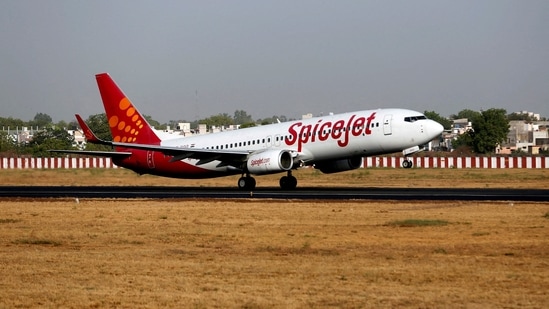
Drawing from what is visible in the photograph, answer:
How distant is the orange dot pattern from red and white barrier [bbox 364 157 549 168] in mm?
32217

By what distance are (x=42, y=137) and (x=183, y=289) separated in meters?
134

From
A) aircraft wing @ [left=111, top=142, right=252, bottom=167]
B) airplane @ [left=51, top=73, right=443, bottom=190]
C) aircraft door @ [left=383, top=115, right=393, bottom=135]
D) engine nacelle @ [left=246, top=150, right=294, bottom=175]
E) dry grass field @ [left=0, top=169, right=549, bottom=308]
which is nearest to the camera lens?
dry grass field @ [left=0, top=169, right=549, bottom=308]

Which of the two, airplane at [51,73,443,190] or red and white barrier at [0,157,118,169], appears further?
red and white barrier at [0,157,118,169]

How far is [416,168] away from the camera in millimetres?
81875

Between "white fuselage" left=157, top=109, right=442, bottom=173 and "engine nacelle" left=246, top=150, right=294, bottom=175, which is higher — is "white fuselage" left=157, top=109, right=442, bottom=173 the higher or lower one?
the higher one

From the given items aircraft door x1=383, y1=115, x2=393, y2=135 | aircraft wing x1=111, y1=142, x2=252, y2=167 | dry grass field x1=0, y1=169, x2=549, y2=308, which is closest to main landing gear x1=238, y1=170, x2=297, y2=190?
aircraft wing x1=111, y1=142, x2=252, y2=167

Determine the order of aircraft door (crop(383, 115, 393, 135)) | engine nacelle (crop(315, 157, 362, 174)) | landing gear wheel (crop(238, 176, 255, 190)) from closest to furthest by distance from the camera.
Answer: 1. aircraft door (crop(383, 115, 393, 135))
2. engine nacelle (crop(315, 157, 362, 174))
3. landing gear wheel (crop(238, 176, 255, 190))

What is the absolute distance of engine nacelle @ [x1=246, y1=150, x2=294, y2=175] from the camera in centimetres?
4784

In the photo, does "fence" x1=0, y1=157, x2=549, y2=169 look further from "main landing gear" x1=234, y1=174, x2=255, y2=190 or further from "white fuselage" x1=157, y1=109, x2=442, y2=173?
"main landing gear" x1=234, y1=174, x2=255, y2=190

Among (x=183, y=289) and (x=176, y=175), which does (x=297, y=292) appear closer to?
(x=183, y=289)

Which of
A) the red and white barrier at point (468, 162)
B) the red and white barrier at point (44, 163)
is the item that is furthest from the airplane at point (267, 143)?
the red and white barrier at point (44, 163)

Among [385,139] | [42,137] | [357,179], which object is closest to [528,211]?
[385,139]

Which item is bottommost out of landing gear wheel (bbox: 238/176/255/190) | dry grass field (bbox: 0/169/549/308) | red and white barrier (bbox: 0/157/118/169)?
dry grass field (bbox: 0/169/549/308)

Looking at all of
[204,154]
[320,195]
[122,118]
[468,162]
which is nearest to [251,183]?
[204,154]
